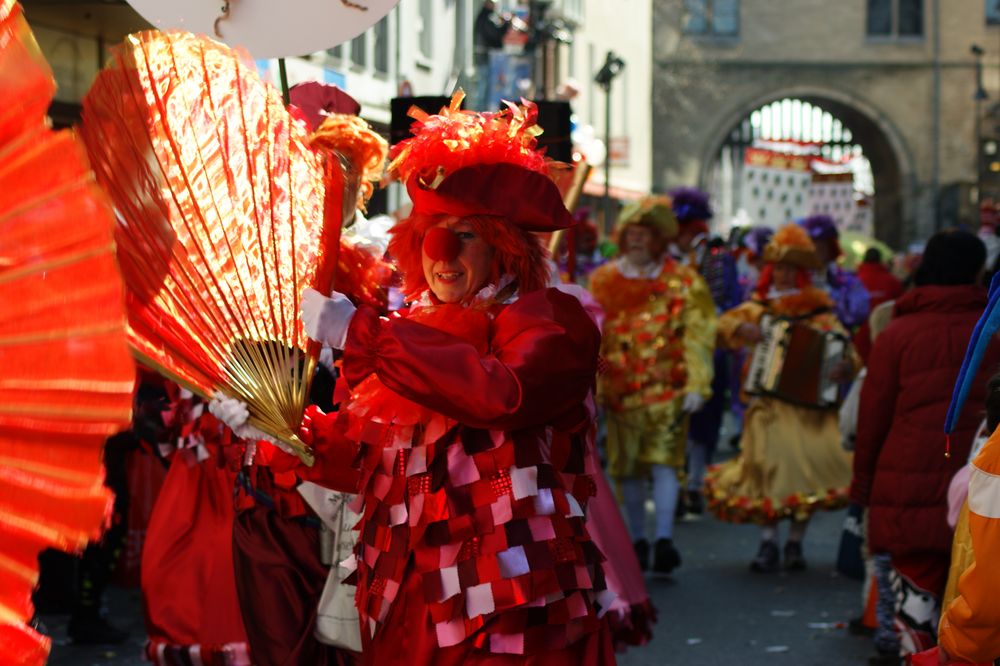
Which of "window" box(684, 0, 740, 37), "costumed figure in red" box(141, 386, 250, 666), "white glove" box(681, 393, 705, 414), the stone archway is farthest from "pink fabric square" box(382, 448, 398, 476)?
"window" box(684, 0, 740, 37)

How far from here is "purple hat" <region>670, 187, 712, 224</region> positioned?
11.4 meters

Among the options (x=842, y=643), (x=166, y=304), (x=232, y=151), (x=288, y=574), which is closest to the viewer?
(x=166, y=304)

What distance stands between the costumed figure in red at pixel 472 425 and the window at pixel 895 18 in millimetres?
45345

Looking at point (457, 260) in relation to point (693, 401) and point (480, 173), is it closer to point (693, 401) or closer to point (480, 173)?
point (480, 173)

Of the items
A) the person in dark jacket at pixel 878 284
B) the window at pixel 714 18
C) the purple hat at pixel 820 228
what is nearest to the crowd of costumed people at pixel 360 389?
the purple hat at pixel 820 228

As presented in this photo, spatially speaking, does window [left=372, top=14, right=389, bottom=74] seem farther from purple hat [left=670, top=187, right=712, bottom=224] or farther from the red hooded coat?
the red hooded coat

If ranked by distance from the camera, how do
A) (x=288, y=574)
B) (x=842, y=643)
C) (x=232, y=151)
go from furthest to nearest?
(x=842, y=643)
(x=288, y=574)
(x=232, y=151)

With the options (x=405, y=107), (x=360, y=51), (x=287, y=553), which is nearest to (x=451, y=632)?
(x=287, y=553)

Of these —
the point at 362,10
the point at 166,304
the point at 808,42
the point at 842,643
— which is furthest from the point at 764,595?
the point at 808,42

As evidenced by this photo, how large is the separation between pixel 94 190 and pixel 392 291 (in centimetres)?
335

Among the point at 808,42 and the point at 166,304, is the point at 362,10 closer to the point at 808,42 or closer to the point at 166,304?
the point at 166,304

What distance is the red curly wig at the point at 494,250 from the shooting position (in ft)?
12.4

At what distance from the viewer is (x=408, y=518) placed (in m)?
3.68

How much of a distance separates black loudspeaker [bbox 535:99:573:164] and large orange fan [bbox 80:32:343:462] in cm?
345
